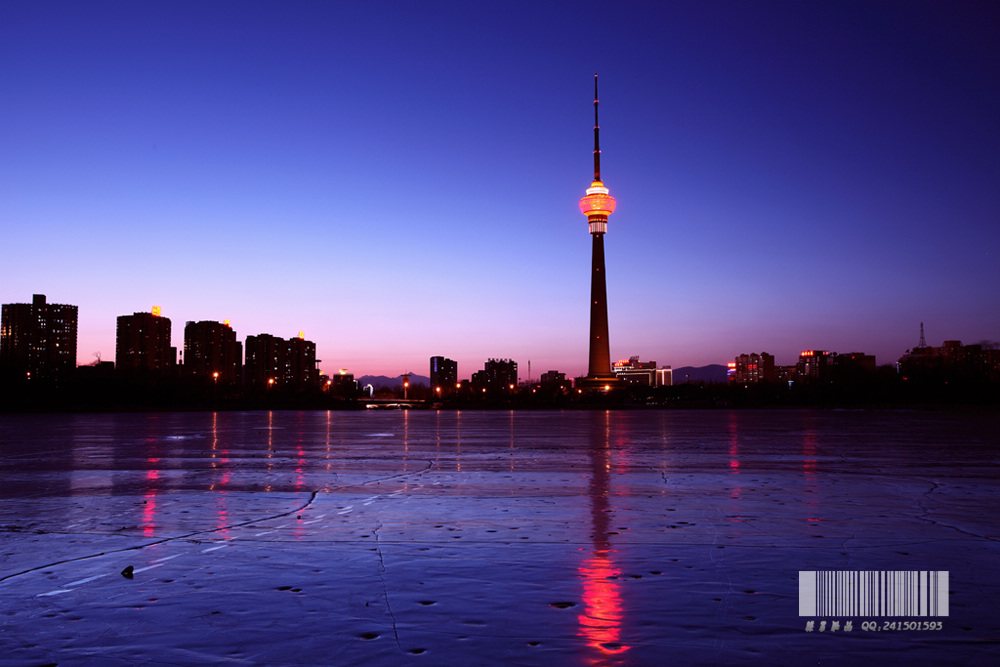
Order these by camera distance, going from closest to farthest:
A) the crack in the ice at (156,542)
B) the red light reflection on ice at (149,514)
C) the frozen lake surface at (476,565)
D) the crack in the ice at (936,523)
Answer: the frozen lake surface at (476,565) → the crack in the ice at (156,542) → the crack in the ice at (936,523) → the red light reflection on ice at (149,514)

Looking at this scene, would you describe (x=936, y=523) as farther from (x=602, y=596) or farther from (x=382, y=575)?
(x=382, y=575)

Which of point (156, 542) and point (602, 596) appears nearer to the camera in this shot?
point (602, 596)

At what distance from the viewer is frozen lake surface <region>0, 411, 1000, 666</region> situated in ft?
14.1

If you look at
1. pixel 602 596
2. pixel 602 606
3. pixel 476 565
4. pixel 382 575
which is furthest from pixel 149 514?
pixel 602 606

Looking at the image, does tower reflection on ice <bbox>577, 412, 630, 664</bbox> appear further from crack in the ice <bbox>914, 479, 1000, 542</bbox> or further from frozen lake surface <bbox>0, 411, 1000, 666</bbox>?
crack in the ice <bbox>914, 479, 1000, 542</bbox>

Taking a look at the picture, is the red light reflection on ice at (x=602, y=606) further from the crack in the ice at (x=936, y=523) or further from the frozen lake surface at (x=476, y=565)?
the crack in the ice at (x=936, y=523)

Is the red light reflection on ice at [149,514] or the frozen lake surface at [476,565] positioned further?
the red light reflection on ice at [149,514]

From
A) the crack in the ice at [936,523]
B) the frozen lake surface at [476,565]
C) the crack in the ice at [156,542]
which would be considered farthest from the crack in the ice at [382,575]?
the crack in the ice at [936,523]

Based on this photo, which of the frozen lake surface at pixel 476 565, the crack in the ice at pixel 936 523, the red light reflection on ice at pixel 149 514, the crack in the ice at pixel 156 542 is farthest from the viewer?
the red light reflection on ice at pixel 149 514

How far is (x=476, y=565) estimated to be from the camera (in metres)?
6.30

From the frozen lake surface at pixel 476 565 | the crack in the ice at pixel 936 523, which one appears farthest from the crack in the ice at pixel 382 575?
the crack in the ice at pixel 936 523

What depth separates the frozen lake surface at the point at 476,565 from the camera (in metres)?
4.29

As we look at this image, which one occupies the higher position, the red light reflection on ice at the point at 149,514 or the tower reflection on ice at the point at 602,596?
the tower reflection on ice at the point at 602,596

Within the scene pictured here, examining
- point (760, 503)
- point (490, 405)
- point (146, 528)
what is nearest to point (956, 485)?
point (760, 503)
